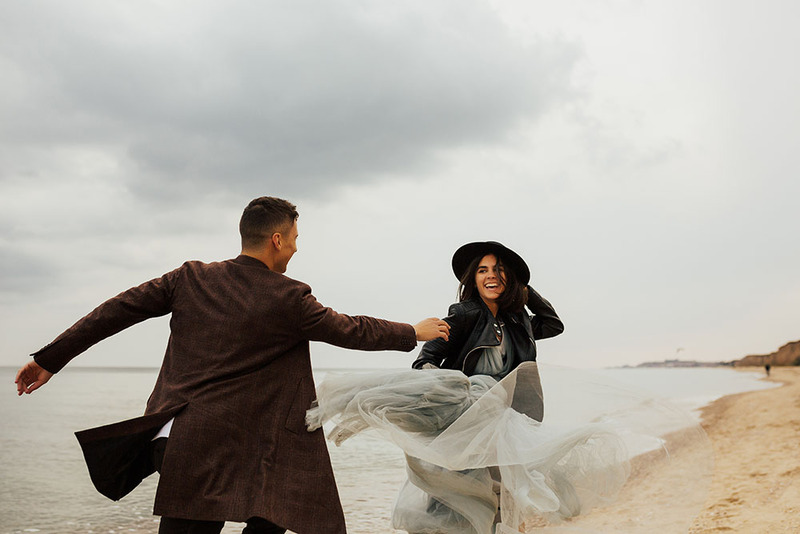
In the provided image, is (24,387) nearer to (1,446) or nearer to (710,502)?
(710,502)

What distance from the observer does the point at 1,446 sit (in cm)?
1447

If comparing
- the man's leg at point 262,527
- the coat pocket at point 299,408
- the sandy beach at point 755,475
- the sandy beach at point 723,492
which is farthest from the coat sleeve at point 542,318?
the sandy beach at point 755,475

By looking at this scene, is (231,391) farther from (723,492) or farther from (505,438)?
(723,492)

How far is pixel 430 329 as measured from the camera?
3.35 m

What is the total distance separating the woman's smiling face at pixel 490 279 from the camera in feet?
13.3

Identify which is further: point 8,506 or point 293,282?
point 8,506

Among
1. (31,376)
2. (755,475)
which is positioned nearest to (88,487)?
(31,376)

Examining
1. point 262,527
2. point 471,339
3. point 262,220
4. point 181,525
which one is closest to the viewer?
point 181,525

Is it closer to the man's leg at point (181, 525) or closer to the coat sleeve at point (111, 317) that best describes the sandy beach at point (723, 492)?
the man's leg at point (181, 525)

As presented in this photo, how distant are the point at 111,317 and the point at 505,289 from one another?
82.4 inches

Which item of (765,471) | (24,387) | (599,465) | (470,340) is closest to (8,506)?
(24,387)

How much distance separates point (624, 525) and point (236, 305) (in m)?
2.16

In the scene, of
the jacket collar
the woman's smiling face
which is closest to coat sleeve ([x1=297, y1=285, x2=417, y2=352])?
the jacket collar

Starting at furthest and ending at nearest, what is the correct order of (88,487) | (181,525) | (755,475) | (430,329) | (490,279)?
(88,487) < (755,475) < (490,279) < (430,329) < (181,525)
